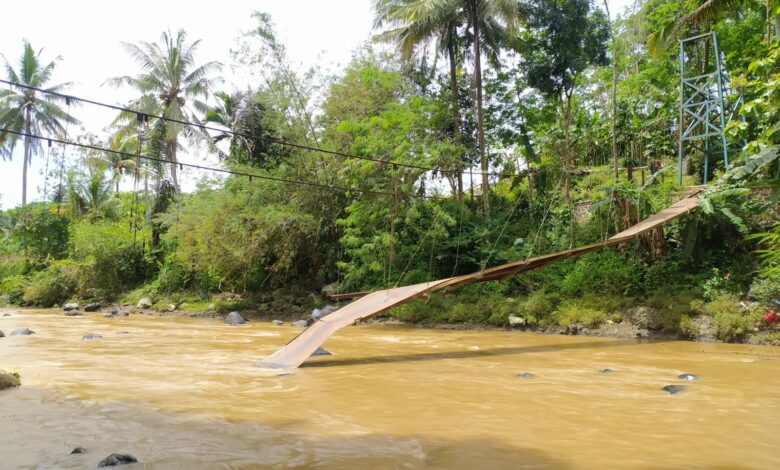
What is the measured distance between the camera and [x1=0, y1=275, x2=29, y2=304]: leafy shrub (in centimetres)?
1923

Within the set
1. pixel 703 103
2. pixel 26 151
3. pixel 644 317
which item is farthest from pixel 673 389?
pixel 26 151

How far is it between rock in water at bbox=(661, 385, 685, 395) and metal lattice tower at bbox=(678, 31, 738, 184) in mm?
6289

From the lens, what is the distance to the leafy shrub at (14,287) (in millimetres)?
19234

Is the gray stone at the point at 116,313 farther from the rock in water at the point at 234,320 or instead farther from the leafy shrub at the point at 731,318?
A: the leafy shrub at the point at 731,318

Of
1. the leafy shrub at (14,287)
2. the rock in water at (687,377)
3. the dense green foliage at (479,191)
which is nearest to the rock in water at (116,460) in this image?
the rock in water at (687,377)

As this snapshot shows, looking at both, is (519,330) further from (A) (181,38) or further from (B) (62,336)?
(A) (181,38)

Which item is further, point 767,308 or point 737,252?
point 737,252

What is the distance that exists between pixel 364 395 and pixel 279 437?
138cm

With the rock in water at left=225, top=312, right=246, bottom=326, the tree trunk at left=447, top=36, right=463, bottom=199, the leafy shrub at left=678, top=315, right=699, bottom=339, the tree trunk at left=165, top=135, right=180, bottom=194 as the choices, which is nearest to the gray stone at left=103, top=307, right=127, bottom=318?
the rock in water at left=225, top=312, right=246, bottom=326

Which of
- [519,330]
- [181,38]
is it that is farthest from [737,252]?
[181,38]

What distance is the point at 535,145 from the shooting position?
1573 centimetres

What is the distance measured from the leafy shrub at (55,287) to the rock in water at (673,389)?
19.2 meters

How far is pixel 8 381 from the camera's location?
459 centimetres

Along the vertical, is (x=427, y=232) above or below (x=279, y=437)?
above
